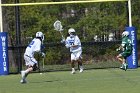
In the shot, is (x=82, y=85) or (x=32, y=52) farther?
(x=32, y=52)

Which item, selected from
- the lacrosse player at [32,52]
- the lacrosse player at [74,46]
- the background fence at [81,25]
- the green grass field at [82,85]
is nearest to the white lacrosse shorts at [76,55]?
the lacrosse player at [74,46]

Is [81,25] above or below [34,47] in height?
above

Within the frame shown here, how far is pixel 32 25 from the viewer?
88.4 feet

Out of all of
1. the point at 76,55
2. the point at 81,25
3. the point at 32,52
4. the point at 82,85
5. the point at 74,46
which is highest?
the point at 81,25

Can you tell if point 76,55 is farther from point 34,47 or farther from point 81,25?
point 81,25

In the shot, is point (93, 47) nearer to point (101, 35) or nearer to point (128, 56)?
point (101, 35)

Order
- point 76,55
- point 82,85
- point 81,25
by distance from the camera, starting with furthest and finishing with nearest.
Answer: point 81,25, point 76,55, point 82,85

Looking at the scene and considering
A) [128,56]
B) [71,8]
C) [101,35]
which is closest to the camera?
[128,56]

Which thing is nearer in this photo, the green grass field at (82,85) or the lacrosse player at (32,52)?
the green grass field at (82,85)

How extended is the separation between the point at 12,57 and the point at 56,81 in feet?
22.0

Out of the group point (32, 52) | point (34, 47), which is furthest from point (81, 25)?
point (34, 47)

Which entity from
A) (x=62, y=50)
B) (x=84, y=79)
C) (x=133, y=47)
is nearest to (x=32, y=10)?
(x=62, y=50)

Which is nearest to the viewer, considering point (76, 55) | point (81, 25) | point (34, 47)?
point (34, 47)

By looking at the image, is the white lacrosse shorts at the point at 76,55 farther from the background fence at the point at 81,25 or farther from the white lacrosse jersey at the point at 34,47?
the white lacrosse jersey at the point at 34,47
